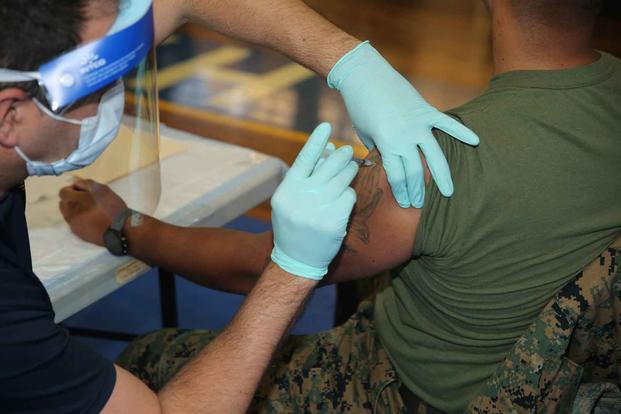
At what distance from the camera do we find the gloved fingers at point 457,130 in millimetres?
1277

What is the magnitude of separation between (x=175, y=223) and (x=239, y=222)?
4.74ft

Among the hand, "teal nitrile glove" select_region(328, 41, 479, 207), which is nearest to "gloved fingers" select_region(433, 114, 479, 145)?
"teal nitrile glove" select_region(328, 41, 479, 207)

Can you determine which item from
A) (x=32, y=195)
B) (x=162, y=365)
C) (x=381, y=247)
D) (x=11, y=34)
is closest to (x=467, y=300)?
(x=381, y=247)

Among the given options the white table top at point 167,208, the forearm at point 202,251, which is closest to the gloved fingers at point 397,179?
the forearm at point 202,251

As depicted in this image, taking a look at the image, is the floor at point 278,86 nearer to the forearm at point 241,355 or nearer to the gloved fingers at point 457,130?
the forearm at point 241,355

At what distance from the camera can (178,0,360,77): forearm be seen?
1.58 meters

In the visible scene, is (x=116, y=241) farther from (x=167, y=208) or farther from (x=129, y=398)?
(x=129, y=398)

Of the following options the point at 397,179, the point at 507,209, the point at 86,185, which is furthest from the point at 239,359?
the point at 86,185

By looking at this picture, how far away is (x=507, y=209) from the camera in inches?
50.3

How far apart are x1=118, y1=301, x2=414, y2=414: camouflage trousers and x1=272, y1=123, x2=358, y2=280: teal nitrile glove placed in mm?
344

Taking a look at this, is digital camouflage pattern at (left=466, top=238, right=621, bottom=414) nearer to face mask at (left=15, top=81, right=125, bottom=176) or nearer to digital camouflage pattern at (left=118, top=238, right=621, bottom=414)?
digital camouflage pattern at (left=118, top=238, right=621, bottom=414)

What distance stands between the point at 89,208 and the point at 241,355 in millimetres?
587

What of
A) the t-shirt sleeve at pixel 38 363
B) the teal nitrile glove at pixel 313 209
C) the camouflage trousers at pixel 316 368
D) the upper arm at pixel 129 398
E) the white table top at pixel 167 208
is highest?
the teal nitrile glove at pixel 313 209

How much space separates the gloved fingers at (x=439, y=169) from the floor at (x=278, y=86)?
Result: 4.74 feet
